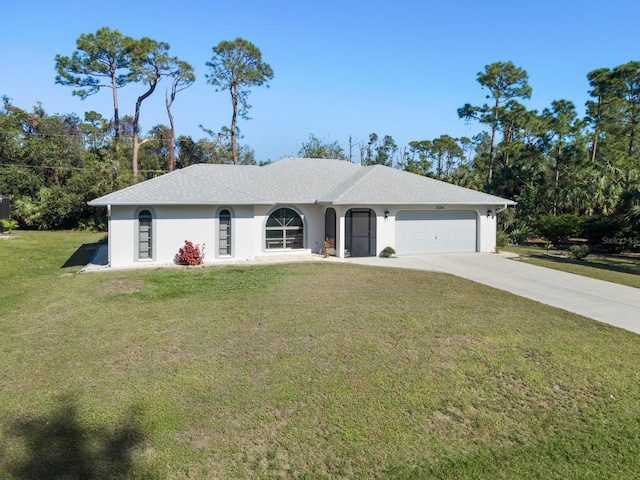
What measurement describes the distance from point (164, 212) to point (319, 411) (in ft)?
44.9

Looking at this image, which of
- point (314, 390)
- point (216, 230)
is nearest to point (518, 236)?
point (216, 230)

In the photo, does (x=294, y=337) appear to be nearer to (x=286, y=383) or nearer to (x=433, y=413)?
(x=286, y=383)

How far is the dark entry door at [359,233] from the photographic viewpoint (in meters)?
21.1

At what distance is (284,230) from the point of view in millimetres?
20062

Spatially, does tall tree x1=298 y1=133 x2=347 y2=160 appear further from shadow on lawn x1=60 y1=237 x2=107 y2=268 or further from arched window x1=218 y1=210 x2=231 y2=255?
arched window x1=218 y1=210 x2=231 y2=255

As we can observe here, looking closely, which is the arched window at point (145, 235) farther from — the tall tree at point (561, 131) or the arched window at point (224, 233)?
the tall tree at point (561, 131)

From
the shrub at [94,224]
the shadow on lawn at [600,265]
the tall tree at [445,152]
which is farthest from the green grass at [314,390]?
the tall tree at [445,152]

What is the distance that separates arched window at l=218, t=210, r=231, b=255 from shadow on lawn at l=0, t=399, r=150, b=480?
1303 centimetres

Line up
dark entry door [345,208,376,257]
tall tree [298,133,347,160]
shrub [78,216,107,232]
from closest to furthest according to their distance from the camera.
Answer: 1. dark entry door [345,208,376,257]
2. shrub [78,216,107,232]
3. tall tree [298,133,347,160]

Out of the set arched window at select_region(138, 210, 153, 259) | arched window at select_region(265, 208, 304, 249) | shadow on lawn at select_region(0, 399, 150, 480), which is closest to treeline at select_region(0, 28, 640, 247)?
arched window at select_region(265, 208, 304, 249)

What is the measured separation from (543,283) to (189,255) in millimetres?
12960

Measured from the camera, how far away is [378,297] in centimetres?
1148

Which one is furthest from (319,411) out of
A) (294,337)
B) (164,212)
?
(164,212)

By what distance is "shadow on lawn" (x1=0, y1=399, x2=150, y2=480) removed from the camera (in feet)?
13.9
